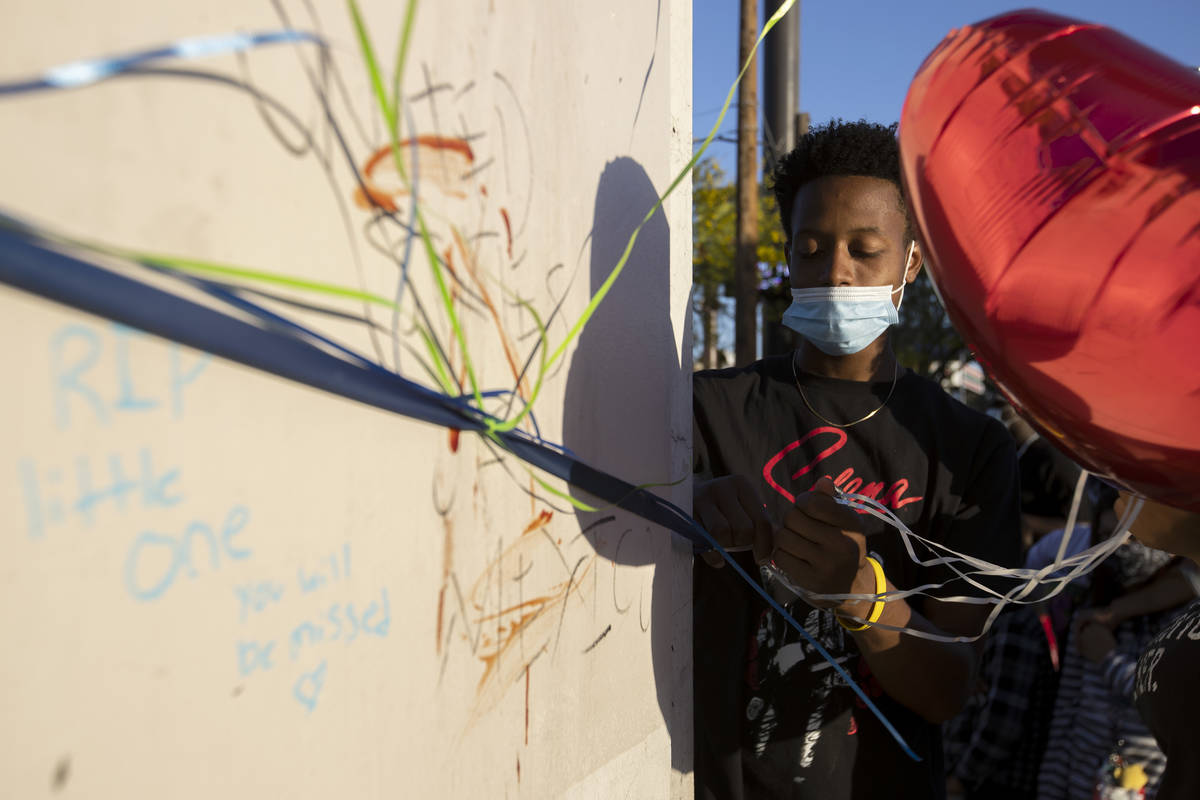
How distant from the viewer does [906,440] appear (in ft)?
5.69

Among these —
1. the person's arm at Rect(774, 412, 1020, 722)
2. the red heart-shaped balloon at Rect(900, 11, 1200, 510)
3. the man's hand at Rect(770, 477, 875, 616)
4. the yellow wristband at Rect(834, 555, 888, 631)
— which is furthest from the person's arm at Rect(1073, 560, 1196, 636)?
the red heart-shaped balloon at Rect(900, 11, 1200, 510)

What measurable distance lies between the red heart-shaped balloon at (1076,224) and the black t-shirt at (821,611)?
570 millimetres

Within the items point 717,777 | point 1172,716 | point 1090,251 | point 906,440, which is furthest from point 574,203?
point 1172,716

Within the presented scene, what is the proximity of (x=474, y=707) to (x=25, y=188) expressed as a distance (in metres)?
0.62

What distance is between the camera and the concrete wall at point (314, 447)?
1.70ft

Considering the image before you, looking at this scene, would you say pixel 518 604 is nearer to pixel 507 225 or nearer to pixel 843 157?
pixel 507 225

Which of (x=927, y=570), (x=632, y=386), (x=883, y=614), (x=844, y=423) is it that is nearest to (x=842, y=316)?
(x=844, y=423)

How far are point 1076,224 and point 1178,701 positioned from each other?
88cm

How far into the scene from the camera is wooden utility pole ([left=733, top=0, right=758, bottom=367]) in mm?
8086

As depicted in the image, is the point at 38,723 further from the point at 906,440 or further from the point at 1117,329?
the point at 906,440

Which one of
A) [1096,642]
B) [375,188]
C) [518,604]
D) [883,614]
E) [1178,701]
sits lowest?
[1096,642]

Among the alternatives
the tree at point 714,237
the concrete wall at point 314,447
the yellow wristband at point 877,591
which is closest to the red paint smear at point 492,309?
the concrete wall at point 314,447

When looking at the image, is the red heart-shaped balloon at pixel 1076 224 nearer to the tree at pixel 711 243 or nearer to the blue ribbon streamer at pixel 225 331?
the blue ribbon streamer at pixel 225 331

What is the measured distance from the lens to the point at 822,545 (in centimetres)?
132
